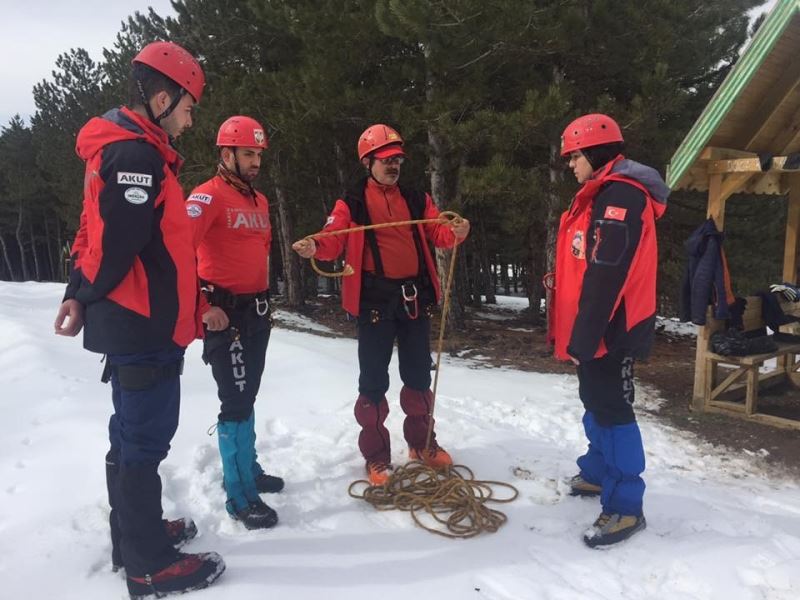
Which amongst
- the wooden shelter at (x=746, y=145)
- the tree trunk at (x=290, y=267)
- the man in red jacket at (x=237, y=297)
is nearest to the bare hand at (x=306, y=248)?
the man in red jacket at (x=237, y=297)

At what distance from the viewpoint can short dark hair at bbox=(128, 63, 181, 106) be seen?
2.37 metres

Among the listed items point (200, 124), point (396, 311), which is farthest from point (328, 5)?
point (396, 311)

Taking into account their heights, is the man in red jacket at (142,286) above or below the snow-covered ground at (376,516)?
above

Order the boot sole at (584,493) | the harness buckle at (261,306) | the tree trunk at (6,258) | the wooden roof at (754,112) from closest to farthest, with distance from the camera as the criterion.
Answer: the harness buckle at (261,306), the boot sole at (584,493), the wooden roof at (754,112), the tree trunk at (6,258)

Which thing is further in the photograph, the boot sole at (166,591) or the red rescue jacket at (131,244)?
the boot sole at (166,591)

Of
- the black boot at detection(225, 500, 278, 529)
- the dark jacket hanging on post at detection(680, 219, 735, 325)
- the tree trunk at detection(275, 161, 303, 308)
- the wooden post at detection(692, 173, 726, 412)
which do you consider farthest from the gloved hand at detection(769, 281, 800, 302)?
the tree trunk at detection(275, 161, 303, 308)

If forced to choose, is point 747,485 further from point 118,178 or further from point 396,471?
point 118,178

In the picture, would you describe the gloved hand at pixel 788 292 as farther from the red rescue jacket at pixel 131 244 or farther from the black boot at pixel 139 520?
the black boot at pixel 139 520

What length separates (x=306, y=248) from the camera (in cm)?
334

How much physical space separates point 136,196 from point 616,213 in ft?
7.47

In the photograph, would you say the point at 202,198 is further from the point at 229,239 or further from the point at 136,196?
the point at 136,196

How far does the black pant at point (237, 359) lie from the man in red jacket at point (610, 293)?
5.97 feet

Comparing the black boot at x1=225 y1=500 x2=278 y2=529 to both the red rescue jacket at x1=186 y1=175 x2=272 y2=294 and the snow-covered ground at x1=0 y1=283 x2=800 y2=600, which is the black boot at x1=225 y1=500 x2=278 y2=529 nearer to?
the snow-covered ground at x1=0 y1=283 x2=800 y2=600

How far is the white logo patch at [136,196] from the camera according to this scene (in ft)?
7.10
